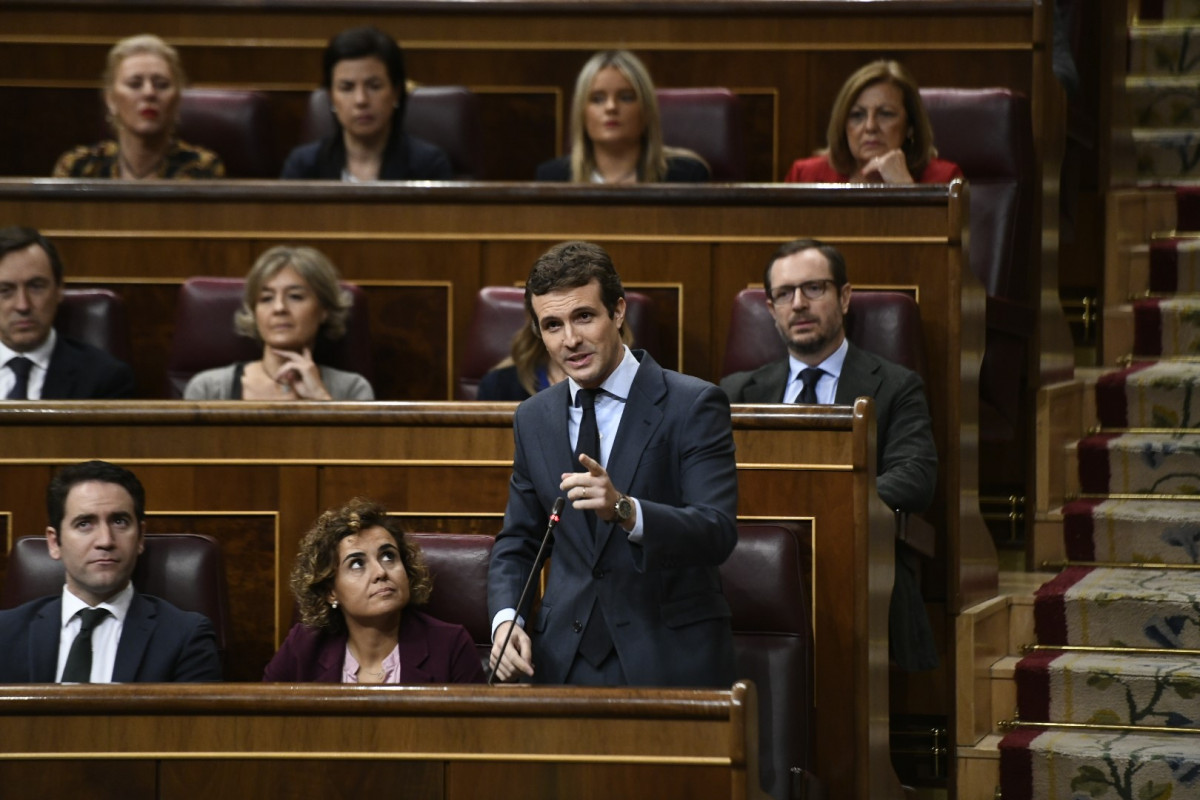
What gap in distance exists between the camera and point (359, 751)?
1042 mm

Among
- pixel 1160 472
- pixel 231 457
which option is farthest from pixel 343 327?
pixel 1160 472

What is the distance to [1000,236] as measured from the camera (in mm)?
1974

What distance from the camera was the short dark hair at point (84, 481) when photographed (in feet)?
4.61

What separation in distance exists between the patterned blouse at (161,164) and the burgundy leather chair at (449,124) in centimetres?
18

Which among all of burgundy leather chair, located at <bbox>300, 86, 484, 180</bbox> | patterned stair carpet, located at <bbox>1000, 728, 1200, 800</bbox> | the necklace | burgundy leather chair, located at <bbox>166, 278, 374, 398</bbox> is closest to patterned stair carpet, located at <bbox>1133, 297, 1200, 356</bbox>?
patterned stair carpet, located at <bbox>1000, 728, 1200, 800</bbox>

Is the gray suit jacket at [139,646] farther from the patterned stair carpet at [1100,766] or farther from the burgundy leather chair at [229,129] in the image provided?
the burgundy leather chair at [229,129]

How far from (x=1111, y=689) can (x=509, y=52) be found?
1.18m

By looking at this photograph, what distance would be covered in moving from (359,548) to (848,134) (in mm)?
864

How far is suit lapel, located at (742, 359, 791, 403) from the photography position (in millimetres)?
1653

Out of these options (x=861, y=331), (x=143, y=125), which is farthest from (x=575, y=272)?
(x=143, y=125)

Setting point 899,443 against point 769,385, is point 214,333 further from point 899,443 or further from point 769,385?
point 899,443

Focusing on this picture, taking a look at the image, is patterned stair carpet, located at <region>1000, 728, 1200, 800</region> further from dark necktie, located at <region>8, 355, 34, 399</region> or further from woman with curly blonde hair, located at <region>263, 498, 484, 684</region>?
dark necktie, located at <region>8, 355, 34, 399</region>

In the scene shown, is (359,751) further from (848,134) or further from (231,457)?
(848,134)

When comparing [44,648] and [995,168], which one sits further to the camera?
[995,168]
